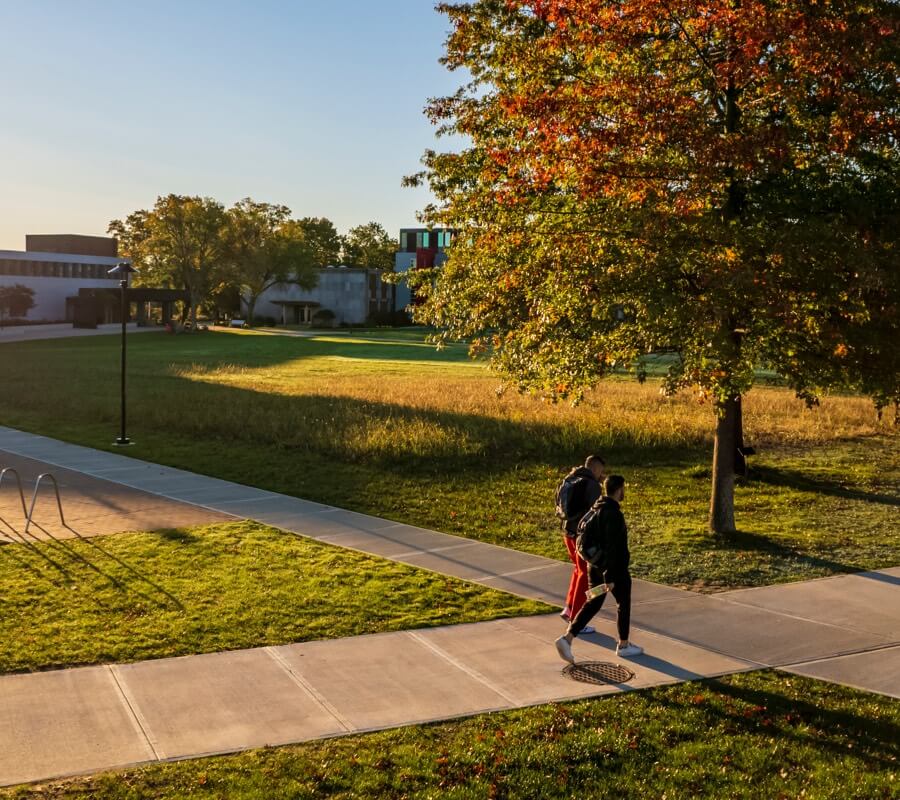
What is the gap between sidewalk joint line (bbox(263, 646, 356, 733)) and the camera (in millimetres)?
6886

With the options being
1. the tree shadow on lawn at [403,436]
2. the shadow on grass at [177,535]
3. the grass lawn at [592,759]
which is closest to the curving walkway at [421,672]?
the grass lawn at [592,759]

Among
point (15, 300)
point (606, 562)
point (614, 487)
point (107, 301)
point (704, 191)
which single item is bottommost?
point (606, 562)

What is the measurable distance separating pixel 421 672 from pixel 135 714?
2.23m

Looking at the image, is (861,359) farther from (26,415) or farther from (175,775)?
(26,415)

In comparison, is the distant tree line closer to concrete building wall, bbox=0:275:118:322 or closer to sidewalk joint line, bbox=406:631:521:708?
concrete building wall, bbox=0:275:118:322

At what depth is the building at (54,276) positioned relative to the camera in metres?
99.6

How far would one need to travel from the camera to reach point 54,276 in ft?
344

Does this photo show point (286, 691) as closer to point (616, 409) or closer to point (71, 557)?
point (71, 557)

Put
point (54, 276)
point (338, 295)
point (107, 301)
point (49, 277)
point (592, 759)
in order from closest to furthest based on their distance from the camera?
point (592, 759) → point (107, 301) → point (49, 277) → point (54, 276) → point (338, 295)

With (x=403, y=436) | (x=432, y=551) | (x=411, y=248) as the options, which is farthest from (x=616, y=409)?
(x=411, y=248)

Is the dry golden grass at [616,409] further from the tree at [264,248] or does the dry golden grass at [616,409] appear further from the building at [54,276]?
the building at [54,276]

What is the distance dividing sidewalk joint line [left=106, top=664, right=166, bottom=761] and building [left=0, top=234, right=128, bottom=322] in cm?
9762

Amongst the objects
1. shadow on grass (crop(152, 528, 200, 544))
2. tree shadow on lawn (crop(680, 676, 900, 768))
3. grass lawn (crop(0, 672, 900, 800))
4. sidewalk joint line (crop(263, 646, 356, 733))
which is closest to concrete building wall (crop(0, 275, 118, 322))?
shadow on grass (crop(152, 528, 200, 544))

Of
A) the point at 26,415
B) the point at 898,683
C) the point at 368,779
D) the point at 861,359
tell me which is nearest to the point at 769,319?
the point at 861,359
